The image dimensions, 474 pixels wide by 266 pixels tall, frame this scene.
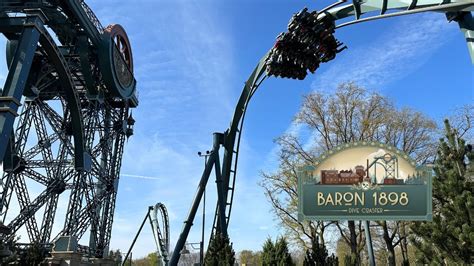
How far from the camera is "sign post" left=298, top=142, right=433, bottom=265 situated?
1233 centimetres

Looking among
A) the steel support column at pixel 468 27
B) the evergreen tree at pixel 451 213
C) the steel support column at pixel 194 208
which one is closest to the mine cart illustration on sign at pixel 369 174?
the evergreen tree at pixel 451 213

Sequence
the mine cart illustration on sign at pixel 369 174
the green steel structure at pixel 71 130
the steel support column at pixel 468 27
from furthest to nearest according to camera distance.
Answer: the green steel structure at pixel 71 130 → the mine cart illustration on sign at pixel 369 174 → the steel support column at pixel 468 27

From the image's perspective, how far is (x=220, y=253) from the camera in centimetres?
1395

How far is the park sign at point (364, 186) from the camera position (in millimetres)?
12328

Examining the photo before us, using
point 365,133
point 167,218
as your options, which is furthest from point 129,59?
point 365,133

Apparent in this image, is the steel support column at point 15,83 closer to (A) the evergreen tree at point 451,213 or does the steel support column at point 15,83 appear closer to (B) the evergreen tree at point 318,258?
(B) the evergreen tree at point 318,258

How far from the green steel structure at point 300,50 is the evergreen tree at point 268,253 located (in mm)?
3295

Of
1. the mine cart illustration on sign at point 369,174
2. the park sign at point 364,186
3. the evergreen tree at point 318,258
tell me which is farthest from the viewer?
the evergreen tree at point 318,258

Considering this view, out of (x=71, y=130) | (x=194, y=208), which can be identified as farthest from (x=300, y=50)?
(x=71, y=130)

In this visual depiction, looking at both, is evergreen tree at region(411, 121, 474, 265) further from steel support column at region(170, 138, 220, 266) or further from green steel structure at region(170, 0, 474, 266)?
steel support column at region(170, 138, 220, 266)

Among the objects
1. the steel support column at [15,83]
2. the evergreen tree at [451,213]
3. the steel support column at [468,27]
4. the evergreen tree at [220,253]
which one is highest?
the steel support column at [15,83]

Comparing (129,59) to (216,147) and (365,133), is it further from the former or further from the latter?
(216,147)

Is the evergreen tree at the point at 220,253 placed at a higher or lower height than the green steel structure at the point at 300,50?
lower

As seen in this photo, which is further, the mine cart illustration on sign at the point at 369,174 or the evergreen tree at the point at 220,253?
the evergreen tree at the point at 220,253
